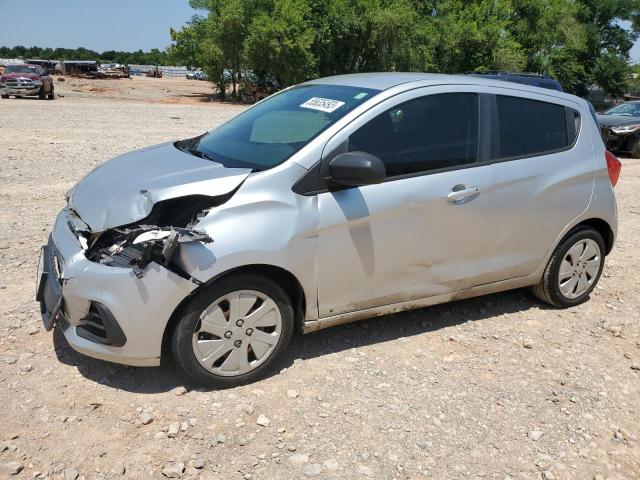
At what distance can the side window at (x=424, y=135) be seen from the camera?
12.1ft

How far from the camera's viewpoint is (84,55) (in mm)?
118625

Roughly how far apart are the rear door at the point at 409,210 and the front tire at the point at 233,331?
12.9 inches

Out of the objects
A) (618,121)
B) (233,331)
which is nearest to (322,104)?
(233,331)

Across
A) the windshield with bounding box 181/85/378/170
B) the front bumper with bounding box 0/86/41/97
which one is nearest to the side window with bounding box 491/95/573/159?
the windshield with bounding box 181/85/378/170

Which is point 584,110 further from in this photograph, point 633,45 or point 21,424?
point 633,45

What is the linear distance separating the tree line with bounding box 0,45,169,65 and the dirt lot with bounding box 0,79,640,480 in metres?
120

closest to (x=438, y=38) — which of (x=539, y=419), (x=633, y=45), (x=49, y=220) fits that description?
(x=633, y=45)

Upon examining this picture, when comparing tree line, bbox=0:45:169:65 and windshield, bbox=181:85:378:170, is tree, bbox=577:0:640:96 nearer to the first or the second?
windshield, bbox=181:85:378:170

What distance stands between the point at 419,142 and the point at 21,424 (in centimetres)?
283

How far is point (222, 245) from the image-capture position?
3.13m

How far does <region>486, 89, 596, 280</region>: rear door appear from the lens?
13.6 feet

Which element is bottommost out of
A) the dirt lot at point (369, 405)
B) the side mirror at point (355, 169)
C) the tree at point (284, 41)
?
the dirt lot at point (369, 405)

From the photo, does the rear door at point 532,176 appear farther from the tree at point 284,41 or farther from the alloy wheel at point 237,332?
the tree at point 284,41

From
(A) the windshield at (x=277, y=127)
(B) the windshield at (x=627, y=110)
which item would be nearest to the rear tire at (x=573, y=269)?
(A) the windshield at (x=277, y=127)
